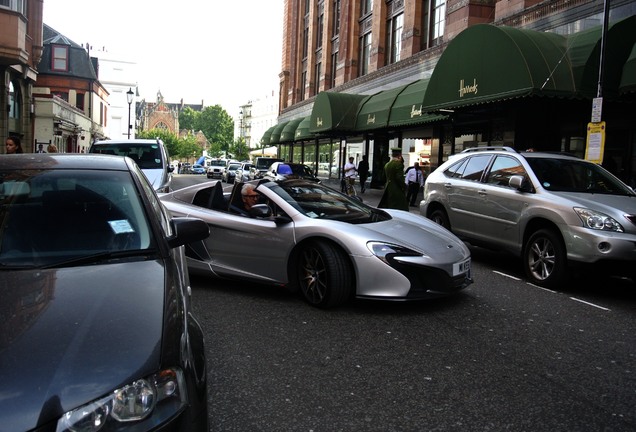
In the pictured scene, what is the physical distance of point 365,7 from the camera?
31.9m

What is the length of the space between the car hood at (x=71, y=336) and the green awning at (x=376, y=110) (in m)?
20.3

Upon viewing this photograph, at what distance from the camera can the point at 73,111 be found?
39000 mm

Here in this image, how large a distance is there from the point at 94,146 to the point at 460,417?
12.9m

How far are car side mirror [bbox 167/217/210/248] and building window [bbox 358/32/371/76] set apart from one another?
29.4 meters

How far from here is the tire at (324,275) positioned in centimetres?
509

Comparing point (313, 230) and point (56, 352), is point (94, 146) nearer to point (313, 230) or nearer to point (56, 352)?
point (313, 230)

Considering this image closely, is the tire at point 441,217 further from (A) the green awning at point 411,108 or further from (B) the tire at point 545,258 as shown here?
(A) the green awning at point 411,108

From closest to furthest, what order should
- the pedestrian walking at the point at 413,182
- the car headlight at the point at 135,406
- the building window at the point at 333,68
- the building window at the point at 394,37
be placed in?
the car headlight at the point at 135,406, the pedestrian walking at the point at 413,182, the building window at the point at 394,37, the building window at the point at 333,68

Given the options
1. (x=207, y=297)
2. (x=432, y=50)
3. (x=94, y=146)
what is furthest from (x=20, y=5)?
(x=207, y=297)

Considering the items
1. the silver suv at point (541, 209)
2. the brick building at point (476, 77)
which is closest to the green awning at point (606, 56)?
the brick building at point (476, 77)

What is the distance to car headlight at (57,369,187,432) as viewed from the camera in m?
1.72

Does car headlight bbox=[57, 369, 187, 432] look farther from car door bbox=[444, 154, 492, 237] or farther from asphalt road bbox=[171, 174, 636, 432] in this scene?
car door bbox=[444, 154, 492, 237]

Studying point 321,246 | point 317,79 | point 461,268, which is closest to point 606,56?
point 461,268

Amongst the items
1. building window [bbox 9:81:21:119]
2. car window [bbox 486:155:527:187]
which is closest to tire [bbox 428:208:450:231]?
car window [bbox 486:155:527:187]
